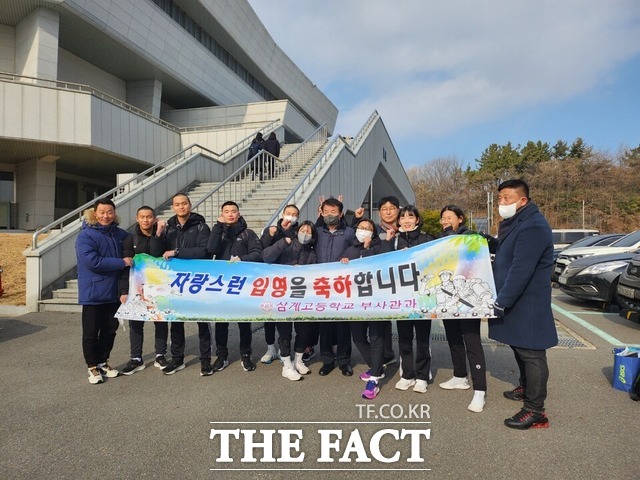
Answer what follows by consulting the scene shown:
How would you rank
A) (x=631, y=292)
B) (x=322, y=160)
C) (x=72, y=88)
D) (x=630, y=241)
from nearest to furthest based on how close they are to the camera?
(x=631, y=292), (x=630, y=241), (x=322, y=160), (x=72, y=88)

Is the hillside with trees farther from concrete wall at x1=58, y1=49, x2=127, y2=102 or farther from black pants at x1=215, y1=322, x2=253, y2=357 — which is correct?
black pants at x1=215, y1=322, x2=253, y2=357

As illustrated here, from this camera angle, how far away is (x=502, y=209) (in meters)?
3.53

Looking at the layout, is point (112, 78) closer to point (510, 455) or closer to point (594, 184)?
point (510, 455)

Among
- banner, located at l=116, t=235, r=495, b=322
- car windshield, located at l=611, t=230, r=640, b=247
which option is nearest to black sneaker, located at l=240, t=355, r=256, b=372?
banner, located at l=116, t=235, r=495, b=322

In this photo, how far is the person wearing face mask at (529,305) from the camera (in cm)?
320

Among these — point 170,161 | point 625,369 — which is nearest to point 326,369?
point 625,369

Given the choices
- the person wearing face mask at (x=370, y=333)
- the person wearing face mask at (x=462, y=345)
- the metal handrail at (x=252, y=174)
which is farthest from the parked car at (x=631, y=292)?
the metal handrail at (x=252, y=174)

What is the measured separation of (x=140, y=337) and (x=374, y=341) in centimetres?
294

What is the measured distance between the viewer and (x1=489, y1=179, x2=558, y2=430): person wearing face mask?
3.20 m

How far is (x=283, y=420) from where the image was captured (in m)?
3.36

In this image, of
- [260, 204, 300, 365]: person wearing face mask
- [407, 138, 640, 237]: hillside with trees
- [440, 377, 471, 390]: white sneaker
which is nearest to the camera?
[440, 377, 471, 390]: white sneaker

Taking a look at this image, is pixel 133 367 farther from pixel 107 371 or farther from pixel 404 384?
pixel 404 384

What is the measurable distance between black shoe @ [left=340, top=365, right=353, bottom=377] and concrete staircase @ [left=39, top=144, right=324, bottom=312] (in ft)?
18.1

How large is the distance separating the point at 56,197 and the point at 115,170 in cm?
318
